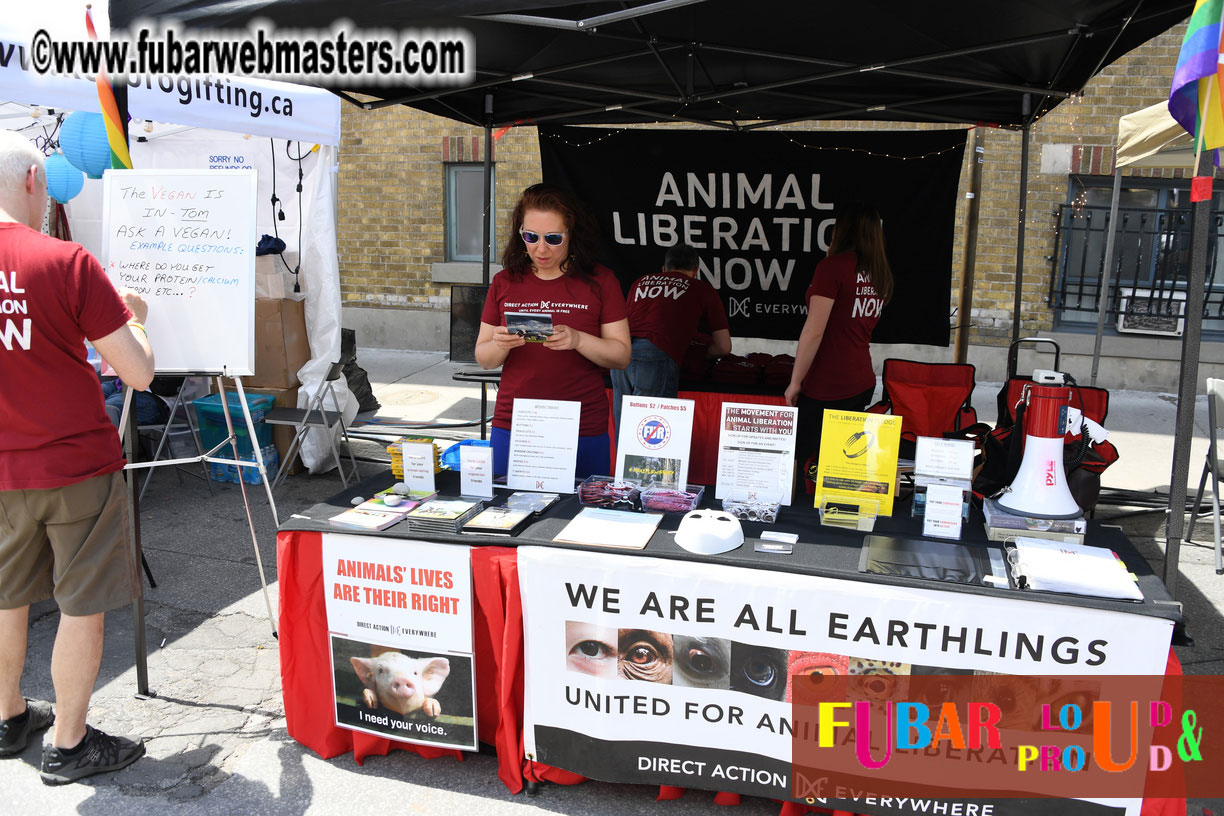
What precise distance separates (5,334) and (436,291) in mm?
7120

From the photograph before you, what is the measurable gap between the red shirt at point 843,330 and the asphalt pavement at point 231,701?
167 centimetres

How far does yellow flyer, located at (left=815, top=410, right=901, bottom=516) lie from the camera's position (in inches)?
93.9

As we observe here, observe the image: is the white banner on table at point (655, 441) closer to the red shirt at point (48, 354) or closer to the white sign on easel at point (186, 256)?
the white sign on easel at point (186, 256)

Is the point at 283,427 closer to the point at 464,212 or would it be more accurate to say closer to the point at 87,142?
the point at 87,142

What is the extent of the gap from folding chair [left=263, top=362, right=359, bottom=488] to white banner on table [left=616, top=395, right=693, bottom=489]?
3.07 meters

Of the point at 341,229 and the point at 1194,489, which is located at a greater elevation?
the point at 341,229

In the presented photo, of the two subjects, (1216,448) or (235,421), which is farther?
(235,421)

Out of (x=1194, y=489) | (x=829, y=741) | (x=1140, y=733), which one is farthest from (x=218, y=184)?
(x=1194, y=489)

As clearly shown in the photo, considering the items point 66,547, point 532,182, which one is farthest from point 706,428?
point 532,182

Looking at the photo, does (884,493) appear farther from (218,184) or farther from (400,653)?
(218,184)

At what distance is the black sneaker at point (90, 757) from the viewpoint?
239 cm

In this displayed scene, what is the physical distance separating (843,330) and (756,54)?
1279mm

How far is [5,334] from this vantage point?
215cm

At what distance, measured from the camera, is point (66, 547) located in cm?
235
